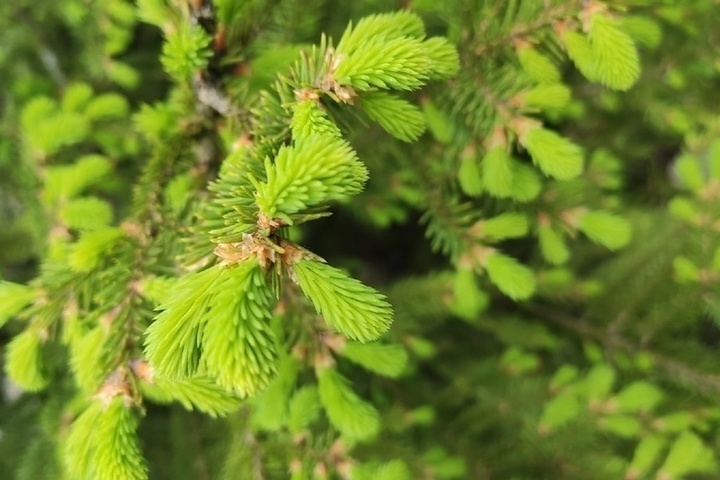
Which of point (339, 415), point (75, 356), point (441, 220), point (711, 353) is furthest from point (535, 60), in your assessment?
point (711, 353)

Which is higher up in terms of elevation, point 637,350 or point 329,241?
point 637,350

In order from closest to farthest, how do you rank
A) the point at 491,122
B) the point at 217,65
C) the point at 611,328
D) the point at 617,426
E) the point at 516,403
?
the point at 217,65
the point at 491,122
the point at 617,426
the point at 516,403
the point at 611,328

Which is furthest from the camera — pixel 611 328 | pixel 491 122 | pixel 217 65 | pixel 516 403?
pixel 611 328

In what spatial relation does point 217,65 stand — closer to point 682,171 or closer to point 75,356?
point 75,356

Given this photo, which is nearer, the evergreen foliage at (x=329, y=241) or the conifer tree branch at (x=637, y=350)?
the evergreen foliage at (x=329, y=241)

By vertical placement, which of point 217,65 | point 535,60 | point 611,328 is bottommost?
point 611,328

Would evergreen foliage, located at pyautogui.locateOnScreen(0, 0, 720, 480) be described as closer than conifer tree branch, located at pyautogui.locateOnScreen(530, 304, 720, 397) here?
Yes

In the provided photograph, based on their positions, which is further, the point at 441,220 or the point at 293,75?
the point at 441,220

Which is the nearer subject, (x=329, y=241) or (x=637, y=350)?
(x=637, y=350)
